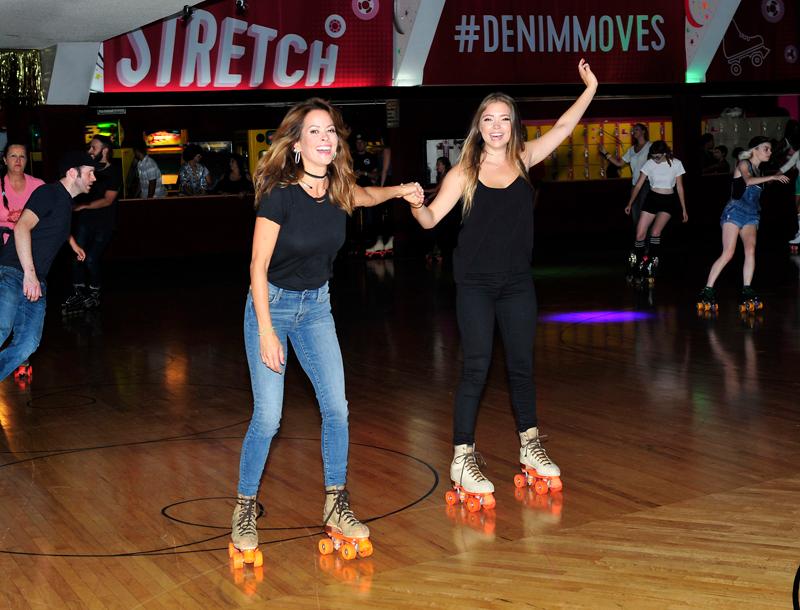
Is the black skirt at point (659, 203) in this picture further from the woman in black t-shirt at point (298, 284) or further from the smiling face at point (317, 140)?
the smiling face at point (317, 140)

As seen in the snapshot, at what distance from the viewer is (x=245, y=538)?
3863 millimetres

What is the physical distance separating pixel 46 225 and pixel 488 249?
2792 mm

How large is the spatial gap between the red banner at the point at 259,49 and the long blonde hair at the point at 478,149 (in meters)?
11.4

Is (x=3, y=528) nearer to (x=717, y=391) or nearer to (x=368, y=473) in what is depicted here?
(x=368, y=473)

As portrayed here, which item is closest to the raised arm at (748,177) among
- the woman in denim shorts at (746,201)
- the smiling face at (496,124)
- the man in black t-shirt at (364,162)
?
the woman in denim shorts at (746,201)

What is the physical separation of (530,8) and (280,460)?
46.2 ft

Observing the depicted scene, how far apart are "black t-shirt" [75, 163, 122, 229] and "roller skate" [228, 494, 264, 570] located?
7.27 meters

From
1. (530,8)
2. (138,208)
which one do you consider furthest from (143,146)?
(530,8)

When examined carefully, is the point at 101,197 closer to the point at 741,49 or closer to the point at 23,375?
the point at 23,375

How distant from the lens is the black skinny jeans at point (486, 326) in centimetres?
442

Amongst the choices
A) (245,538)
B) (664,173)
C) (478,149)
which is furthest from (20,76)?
(245,538)

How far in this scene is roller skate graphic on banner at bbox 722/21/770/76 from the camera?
19.3m

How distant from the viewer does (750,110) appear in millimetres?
20344

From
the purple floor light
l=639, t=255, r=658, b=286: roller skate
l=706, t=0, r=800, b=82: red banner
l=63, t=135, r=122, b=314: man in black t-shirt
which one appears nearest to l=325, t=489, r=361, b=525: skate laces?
the purple floor light
